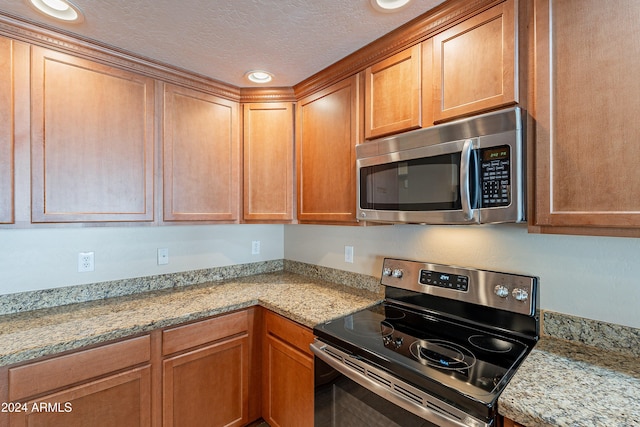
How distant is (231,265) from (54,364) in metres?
1.22

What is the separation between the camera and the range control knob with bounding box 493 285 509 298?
137cm

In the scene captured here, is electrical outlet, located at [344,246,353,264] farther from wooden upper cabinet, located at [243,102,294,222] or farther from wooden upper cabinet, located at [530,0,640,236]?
wooden upper cabinet, located at [530,0,640,236]

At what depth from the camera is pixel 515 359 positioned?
44.9 inches

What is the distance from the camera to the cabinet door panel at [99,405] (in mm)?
1225

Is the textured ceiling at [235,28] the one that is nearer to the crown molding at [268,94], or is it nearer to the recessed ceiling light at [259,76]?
the recessed ceiling light at [259,76]

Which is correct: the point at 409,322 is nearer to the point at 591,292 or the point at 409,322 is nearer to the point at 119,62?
the point at 591,292

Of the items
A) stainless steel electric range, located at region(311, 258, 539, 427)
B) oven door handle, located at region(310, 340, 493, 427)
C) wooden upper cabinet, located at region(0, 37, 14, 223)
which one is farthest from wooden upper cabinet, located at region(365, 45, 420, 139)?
wooden upper cabinet, located at region(0, 37, 14, 223)

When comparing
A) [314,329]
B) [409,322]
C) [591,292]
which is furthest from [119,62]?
[591,292]

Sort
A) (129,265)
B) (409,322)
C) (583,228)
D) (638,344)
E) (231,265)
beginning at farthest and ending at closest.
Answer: (231,265)
(129,265)
(409,322)
(638,344)
(583,228)

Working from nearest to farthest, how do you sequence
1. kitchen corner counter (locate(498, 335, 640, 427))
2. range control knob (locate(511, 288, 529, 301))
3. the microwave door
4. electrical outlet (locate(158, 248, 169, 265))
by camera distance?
kitchen corner counter (locate(498, 335, 640, 427))
the microwave door
range control knob (locate(511, 288, 529, 301))
electrical outlet (locate(158, 248, 169, 265))

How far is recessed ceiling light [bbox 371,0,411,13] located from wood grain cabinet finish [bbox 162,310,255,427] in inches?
66.7

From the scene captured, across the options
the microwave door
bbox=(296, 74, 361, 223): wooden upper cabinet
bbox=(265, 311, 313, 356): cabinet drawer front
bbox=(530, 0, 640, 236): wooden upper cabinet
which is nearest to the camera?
bbox=(530, 0, 640, 236): wooden upper cabinet

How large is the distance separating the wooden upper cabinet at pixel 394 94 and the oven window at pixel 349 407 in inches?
45.8

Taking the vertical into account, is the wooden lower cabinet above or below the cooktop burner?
below
